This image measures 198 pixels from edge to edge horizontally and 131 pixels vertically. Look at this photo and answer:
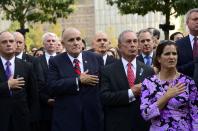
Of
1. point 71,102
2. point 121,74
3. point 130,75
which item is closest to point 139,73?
point 130,75

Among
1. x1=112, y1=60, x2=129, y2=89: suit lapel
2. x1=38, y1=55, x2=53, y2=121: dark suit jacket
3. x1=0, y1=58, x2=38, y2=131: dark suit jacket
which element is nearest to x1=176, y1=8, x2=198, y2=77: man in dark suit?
x1=112, y1=60, x2=129, y2=89: suit lapel

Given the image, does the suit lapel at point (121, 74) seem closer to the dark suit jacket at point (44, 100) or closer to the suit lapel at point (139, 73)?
the suit lapel at point (139, 73)

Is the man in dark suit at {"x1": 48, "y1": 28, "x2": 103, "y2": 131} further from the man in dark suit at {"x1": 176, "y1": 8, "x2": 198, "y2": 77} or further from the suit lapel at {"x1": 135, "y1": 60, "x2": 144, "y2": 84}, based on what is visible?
the man in dark suit at {"x1": 176, "y1": 8, "x2": 198, "y2": 77}

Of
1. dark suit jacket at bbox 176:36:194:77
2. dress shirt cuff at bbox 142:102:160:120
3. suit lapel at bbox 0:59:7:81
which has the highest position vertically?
dark suit jacket at bbox 176:36:194:77

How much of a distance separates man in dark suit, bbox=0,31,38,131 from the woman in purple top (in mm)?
2559

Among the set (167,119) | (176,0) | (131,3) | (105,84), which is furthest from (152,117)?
(131,3)

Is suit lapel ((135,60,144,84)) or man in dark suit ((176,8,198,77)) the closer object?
suit lapel ((135,60,144,84))

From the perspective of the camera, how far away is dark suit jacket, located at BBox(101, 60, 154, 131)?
721 centimetres

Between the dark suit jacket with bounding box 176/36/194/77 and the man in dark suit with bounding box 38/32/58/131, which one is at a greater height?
the dark suit jacket with bounding box 176/36/194/77

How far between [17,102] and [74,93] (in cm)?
114

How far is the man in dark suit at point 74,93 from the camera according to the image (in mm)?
7859

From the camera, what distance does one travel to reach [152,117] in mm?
6289

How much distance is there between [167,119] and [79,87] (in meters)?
1.89

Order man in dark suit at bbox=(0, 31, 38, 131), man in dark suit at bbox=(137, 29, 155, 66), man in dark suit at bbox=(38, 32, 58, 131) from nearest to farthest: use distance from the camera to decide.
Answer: man in dark suit at bbox=(0, 31, 38, 131)
man in dark suit at bbox=(137, 29, 155, 66)
man in dark suit at bbox=(38, 32, 58, 131)
